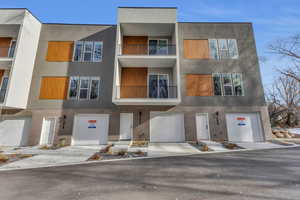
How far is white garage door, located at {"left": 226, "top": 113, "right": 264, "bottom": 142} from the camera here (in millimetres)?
8680

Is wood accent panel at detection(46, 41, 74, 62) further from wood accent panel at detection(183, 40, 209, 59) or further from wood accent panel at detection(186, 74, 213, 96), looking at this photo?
wood accent panel at detection(186, 74, 213, 96)

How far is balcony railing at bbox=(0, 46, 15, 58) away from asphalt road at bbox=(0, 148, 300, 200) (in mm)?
9794

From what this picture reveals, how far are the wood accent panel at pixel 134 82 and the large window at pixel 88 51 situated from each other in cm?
245

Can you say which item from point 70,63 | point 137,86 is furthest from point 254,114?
point 70,63

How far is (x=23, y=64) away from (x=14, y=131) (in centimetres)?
469

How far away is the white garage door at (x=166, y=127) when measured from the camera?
8.79 meters

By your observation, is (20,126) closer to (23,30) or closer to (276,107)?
(23,30)

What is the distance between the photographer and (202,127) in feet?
29.2

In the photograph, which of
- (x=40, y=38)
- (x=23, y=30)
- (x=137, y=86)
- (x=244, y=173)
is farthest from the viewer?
(x=40, y=38)

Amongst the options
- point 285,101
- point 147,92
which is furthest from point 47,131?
point 285,101

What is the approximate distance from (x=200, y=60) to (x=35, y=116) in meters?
12.7

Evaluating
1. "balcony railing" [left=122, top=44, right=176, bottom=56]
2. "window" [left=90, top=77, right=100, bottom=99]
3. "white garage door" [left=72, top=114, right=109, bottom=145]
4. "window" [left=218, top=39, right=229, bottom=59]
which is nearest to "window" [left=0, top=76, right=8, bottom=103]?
"white garage door" [left=72, top=114, right=109, bottom=145]

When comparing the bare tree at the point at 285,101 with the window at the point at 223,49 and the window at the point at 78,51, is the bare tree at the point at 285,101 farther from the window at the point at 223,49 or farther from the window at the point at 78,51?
the window at the point at 78,51

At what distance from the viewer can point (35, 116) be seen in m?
8.60
